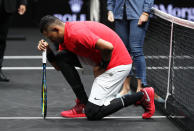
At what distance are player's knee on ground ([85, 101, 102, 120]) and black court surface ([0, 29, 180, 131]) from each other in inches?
2.7

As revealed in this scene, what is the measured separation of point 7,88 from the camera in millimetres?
7676

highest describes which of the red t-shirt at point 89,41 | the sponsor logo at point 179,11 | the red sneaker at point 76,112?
the red t-shirt at point 89,41

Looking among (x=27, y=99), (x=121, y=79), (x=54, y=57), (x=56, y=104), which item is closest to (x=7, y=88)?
(x=27, y=99)

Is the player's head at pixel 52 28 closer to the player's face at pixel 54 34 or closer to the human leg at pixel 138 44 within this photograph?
the player's face at pixel 54 34

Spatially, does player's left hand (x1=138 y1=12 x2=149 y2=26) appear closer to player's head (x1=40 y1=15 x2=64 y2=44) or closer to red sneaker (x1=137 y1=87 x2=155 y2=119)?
red sneaker (x1=137 y1=87 x2=155 y2=119)

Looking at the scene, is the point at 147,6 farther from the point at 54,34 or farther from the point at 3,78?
the point at 3,78

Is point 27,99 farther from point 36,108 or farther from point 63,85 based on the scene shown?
point 63,85

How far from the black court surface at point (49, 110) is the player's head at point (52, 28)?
987mm

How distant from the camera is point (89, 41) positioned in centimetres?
546

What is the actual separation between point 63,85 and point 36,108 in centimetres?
149

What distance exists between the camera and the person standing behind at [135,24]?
6828 millimetres

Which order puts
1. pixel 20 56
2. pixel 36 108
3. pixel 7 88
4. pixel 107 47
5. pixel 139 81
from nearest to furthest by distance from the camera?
pixel 107 47
pixel 36 108
pixel 139 81
pixel 7 88
pixel 20 56

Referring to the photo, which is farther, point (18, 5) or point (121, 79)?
point (18, 5)

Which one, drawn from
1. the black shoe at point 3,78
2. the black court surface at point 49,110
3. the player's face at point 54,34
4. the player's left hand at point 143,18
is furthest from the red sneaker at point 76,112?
the black shoe at point 3,78
